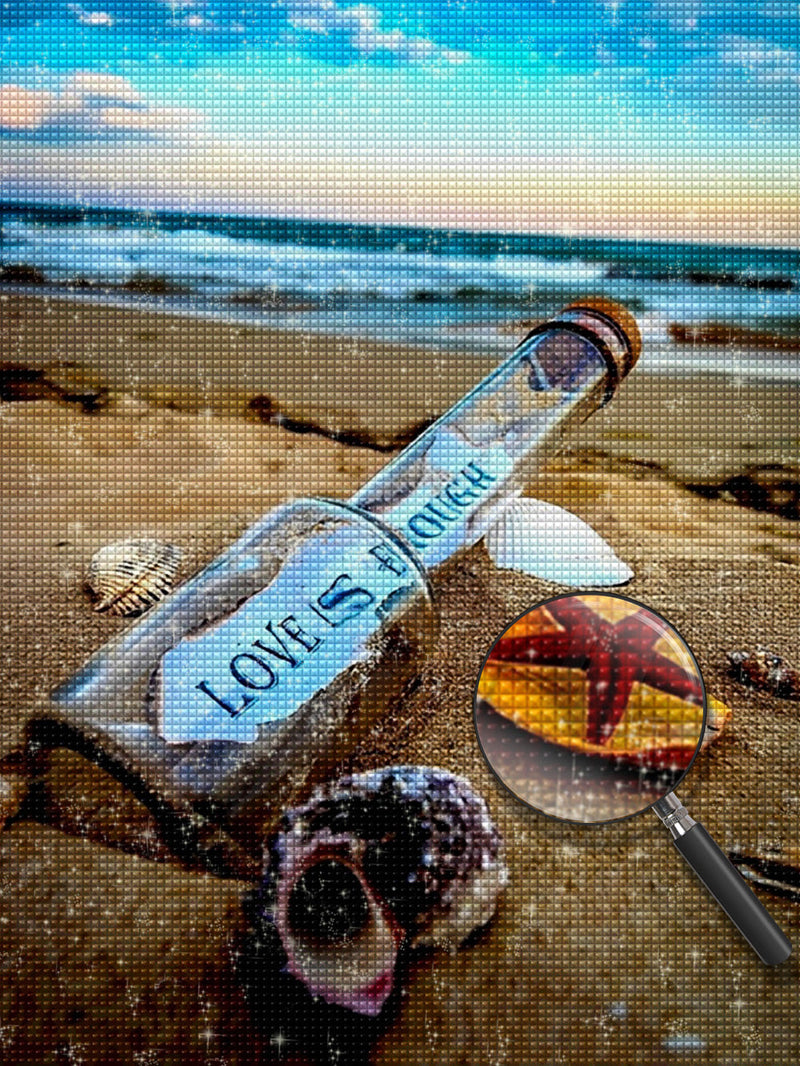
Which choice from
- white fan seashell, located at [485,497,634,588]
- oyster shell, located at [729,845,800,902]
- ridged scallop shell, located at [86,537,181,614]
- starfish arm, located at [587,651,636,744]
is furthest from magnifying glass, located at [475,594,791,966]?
ridged scallop shell, located at [86,537,181,614]

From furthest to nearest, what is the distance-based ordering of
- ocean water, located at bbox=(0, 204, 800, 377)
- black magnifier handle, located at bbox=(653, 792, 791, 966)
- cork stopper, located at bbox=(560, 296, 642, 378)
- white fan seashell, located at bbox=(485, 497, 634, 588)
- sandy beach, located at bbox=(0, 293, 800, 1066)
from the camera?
ocean water, located at bbox=(0, 204, 800, 377) → white fan seashell, located at bbox=(485, 497, 634, 588) → cork stopper, located at bbox=(560, 296, 642, 378) → sandy beach, located at bbox=(0, 293, 800, 1066) → black magnifier handle, located at bbox=(653, 792, 791, 966)

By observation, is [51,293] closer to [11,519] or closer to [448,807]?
[11,519]

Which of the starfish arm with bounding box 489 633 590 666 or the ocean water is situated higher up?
the ocean water

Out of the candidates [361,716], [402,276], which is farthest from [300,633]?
[402,276]

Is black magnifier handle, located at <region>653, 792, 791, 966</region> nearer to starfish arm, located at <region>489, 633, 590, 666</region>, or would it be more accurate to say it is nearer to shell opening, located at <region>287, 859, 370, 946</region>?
starfish arm, located at <region>489, 633, 590, 666</region>

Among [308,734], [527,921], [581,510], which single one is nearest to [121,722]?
[308,734]

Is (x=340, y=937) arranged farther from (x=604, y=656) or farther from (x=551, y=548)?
(x=551, y=548)
